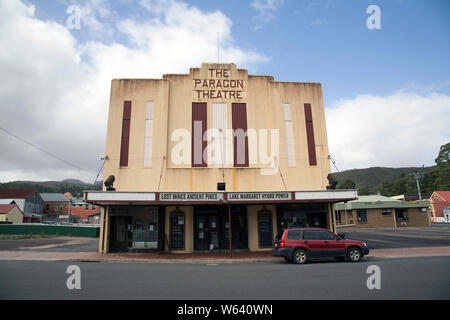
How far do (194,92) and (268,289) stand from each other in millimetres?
15068

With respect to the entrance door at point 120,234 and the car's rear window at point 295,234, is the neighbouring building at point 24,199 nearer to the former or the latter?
the entrance door at point 120,234

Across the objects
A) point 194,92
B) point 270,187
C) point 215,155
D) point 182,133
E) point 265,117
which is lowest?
point 270,187

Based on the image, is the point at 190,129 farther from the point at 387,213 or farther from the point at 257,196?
the point at 387,213

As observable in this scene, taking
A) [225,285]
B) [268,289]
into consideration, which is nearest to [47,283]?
[225,285]

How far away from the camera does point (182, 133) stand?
18.9 metres

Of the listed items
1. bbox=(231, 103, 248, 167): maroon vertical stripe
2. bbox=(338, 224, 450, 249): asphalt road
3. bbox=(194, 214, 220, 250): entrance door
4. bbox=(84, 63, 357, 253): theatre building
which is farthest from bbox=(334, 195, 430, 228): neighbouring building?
bbox=(194, 214, 220, 250): entrance door

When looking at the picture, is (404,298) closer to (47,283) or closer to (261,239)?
(47,283)

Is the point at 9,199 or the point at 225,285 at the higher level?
the point at 9,199

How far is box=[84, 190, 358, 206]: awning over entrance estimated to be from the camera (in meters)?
15.1

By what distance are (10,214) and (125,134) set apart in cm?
5014

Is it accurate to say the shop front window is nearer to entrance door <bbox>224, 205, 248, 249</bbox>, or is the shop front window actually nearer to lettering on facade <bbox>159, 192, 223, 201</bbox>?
lettering on facade <bbox>159, 192, 223, 201</bbox>

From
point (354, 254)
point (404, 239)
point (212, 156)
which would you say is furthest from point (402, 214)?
point (212, 156)

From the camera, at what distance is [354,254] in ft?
42.2
